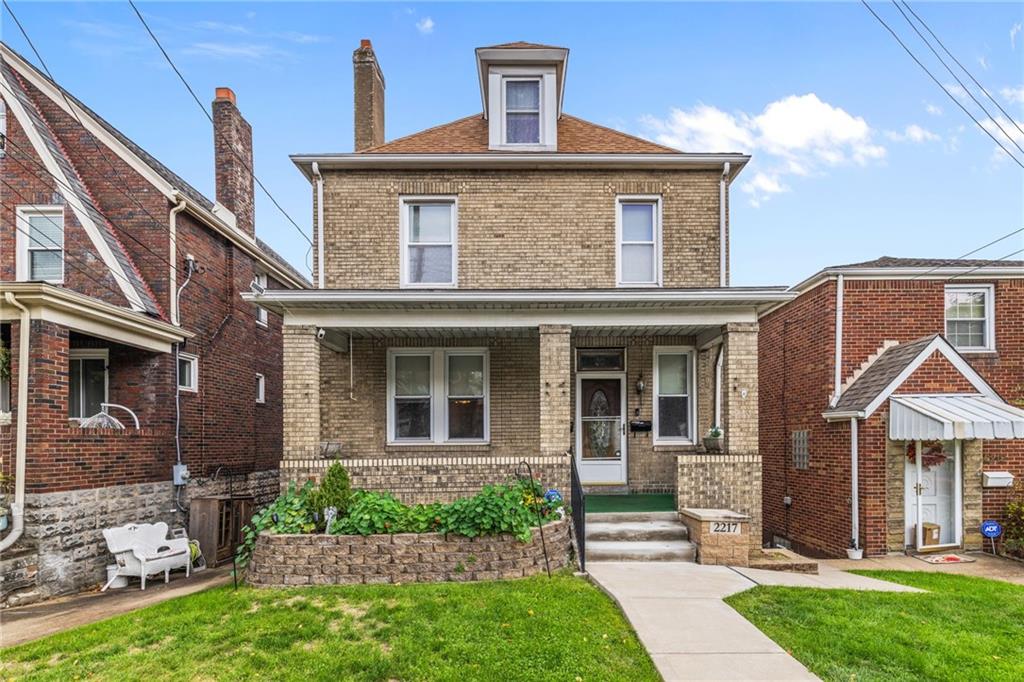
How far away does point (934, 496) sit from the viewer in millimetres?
9445

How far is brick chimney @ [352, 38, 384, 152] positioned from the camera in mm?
11727

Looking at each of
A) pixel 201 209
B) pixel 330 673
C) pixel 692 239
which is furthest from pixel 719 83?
pixel 330 673

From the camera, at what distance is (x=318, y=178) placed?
1007cm

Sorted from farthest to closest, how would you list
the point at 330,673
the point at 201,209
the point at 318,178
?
1. the point at 201,209
2. the point at 318,178
3. the point at 330,673

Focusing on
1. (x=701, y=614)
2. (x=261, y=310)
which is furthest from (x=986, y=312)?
(x=261, y=310)

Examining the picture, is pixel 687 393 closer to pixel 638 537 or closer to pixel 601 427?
pixel 601 427

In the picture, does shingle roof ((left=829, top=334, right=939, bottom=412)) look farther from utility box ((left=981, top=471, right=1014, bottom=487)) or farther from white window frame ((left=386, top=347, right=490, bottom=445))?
white window frame ((left=386, top=347, right=490, bottom=445))

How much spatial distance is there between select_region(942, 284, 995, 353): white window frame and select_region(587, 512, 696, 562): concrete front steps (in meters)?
6.68

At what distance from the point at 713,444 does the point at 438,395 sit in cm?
503

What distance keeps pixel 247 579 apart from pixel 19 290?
499 cm

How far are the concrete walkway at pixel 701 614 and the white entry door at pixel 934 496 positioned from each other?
2.71 m

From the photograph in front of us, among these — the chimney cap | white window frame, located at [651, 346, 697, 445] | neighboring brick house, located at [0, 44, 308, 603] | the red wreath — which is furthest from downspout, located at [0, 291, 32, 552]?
the red wreath

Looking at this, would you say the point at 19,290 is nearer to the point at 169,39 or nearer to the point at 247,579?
the point at 169,39

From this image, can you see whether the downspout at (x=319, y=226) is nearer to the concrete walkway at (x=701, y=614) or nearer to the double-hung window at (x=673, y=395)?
the double-hung window at (x=673, y=395)
